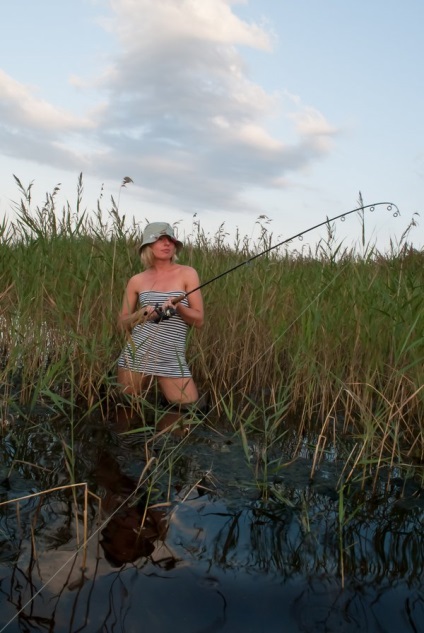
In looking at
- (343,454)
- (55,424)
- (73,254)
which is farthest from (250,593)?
(73,254)

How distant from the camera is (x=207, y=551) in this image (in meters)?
2.31

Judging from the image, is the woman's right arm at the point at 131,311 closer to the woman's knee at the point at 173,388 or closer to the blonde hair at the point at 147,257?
the blonde hair at the point at 147,257

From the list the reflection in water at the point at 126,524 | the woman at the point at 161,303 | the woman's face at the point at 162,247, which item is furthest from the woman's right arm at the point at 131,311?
the reflection in water at the point at 126,524

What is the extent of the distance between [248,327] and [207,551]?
8.35 ft

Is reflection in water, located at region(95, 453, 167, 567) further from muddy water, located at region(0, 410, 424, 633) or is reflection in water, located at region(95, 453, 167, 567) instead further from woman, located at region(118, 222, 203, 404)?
woman, located at region(118, 222, 203, 404)

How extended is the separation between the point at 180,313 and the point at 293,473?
5.50 feet

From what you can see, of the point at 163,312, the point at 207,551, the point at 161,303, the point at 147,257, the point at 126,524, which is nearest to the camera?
the point at 207,551

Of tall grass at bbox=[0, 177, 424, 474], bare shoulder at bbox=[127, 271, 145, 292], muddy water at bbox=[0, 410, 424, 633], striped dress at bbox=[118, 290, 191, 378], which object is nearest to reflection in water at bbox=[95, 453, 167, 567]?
muddy water at bbox=[0, 410, 424, 633]

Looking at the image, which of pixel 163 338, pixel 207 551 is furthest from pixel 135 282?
pixel 207 551

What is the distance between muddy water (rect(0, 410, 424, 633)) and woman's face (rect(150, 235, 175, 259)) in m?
1.72

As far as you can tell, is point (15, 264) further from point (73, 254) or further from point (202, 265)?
point (202, 265)

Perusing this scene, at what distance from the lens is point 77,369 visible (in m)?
3.97

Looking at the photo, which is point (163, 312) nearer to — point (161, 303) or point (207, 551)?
point (161, 303)

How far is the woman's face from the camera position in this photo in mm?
4426
